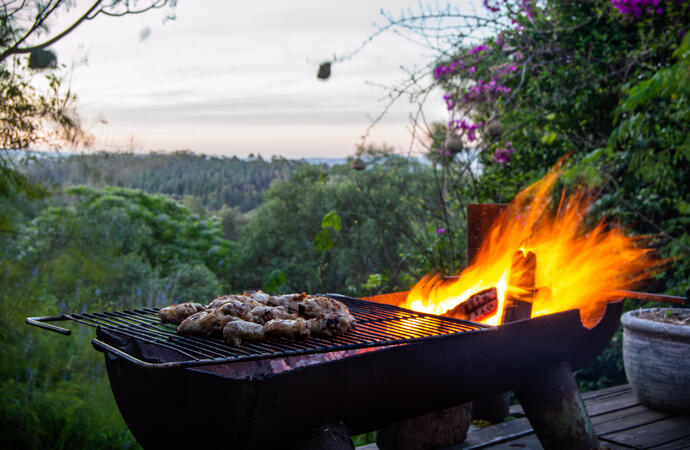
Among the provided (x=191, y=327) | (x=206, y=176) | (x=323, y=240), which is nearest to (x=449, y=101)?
(x=323, y=240)

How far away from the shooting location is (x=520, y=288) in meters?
2.91

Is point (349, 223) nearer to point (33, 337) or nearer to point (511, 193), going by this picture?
point (511, 193)

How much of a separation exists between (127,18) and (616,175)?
422cm

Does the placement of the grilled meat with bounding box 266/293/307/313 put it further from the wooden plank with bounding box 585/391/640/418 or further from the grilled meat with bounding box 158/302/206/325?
the wooden plank with bounding box 585/391/640/418

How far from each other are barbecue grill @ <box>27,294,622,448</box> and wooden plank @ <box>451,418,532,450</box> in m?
0.94

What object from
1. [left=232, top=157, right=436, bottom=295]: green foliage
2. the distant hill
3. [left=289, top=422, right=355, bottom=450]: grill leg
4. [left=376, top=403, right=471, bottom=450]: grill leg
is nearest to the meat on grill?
[left=289, top=422, right=355, bottom=450]: grill leg

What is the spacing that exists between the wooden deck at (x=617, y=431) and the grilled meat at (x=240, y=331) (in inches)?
68.2

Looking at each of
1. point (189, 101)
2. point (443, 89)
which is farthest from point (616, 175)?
point (189, 101)

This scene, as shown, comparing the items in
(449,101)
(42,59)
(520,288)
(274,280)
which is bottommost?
(274,280)

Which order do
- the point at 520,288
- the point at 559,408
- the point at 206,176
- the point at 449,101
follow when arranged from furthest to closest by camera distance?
1. the point at 206,176
2. the point at 449,101
3. the point at 520,288
4. the point at 559,408

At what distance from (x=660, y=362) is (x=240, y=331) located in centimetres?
296

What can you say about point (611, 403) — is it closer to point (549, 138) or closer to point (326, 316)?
point (549, 138)

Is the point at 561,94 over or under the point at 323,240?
over

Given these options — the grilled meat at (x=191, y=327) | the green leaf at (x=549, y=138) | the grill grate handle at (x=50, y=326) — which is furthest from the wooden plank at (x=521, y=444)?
the green leaf at (x=549, y=138)
